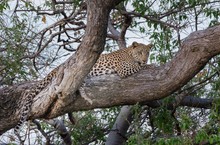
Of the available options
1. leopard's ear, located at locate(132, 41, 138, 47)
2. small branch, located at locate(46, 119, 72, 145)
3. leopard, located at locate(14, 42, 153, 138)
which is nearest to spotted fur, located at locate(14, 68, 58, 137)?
leopard, located at locate(14, 42, 153, 138)

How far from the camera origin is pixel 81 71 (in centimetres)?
568

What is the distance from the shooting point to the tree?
5.68 m

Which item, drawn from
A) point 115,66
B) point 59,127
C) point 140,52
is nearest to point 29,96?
point 115,66

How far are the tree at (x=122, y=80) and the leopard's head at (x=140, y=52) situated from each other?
0.19 metres

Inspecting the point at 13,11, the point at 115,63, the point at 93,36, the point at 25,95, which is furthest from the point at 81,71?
the point at 13,11

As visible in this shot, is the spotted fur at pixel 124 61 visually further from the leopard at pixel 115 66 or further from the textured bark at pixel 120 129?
the textured bark at pixel 120 129

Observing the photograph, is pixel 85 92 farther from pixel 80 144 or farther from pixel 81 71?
pixel 80 144

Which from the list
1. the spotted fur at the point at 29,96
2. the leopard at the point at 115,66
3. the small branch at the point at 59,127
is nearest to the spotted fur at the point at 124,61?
the leopard at the point at 115,66

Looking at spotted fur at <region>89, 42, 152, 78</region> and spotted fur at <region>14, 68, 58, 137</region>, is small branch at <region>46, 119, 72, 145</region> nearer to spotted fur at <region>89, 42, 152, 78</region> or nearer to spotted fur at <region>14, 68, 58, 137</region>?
spotted fur at <region>89, 42, 152, 78</region>

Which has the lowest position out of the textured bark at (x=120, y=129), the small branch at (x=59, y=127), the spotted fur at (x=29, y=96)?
the textured bark at (x=120, y=129)

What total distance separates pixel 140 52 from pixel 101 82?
73.0 inches

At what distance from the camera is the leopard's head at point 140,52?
25.6 feet

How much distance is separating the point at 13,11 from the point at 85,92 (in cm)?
257

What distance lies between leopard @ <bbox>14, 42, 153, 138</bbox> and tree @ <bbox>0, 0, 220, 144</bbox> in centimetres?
8
